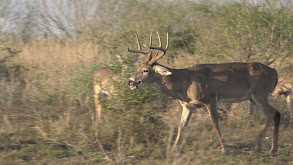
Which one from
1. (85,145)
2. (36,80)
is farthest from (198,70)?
(36,80)

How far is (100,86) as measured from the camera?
29.7 ft

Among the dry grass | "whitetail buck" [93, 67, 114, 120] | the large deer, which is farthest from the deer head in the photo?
the large deer

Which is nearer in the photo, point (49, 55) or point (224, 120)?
point (224, 120)

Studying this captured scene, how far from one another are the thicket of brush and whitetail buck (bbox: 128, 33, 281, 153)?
275mm

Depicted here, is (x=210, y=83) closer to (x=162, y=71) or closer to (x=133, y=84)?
(x=162, y=71)

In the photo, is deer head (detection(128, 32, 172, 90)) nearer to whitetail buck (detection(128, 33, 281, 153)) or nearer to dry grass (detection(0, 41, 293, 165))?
whitetail buck (detection(128, 33, 281, 153))

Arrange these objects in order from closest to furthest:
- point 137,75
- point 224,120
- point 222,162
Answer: point 222,162, point 137,75, point 224,120

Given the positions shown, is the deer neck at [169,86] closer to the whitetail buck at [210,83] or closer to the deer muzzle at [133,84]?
the whitetail buck at [210,83]

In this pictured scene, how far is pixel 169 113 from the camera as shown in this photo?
9.58 m

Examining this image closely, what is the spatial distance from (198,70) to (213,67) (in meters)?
0.33

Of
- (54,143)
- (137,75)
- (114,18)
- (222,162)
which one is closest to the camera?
(222,162)

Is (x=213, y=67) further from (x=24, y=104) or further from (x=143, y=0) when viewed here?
(x=143, y=0)

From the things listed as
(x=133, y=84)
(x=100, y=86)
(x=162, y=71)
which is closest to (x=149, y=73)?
(x=162, y=71)

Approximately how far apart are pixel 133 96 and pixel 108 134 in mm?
844
